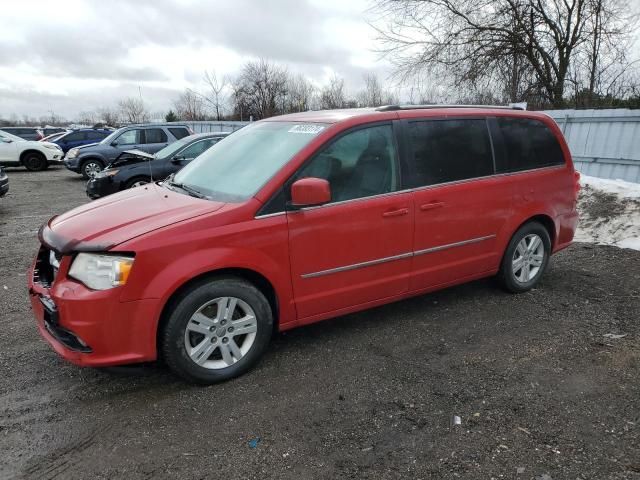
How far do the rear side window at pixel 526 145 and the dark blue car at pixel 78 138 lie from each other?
68.8 feet

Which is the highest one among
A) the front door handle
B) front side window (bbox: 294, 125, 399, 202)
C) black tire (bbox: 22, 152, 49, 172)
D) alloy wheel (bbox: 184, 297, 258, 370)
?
front side window (bbox: 294, 125, 399, 202)

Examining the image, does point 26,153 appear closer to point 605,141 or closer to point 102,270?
point 102,270

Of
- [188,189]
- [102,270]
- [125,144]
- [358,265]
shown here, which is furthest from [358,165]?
[125,144]

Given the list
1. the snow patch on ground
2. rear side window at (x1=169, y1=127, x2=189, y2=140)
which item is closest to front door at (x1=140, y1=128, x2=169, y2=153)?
rear side window at (x1=169, y1=127, x2=189, y2=140)

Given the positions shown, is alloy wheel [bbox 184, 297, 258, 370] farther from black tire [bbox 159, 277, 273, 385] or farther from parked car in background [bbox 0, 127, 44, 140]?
parked car in background [bbox 0, 127, 44, 140]

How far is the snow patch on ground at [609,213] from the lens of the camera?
7.00 metres

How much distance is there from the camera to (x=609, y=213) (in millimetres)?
7629

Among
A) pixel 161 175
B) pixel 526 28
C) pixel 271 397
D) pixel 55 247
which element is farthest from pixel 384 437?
pixel 526 28

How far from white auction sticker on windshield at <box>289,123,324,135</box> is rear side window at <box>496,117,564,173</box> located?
1812mm

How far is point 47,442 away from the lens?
2.80 m

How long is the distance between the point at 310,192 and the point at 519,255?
8.56 ft

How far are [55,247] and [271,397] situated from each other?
1.70 m

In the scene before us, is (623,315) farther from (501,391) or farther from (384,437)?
(384,437)

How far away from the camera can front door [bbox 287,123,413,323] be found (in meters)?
3.55
